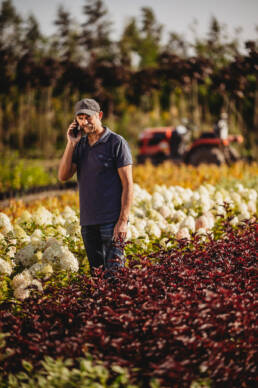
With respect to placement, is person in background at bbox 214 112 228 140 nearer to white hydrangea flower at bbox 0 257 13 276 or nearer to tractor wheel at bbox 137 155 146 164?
tractor wheel at bbox 137 155 146 164

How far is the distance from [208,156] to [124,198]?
7.44 metres

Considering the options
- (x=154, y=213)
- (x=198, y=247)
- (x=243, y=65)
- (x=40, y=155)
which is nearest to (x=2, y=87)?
(x=40, y=155)

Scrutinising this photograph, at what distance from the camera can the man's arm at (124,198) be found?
9.20 feet

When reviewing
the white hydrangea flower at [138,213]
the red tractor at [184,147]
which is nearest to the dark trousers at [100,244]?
the white hydrangea flower at [138,213]

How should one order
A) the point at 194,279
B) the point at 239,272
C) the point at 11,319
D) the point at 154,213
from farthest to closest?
the point at 154,213 < the point at 239,272 < the point at 194,279 < the point at 11,319

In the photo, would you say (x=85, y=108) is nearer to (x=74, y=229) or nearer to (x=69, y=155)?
(x=69, y=155)

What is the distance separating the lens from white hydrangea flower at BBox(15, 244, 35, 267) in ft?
9.46

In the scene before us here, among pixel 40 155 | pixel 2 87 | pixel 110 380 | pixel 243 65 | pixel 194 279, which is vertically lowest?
pixel 110 380

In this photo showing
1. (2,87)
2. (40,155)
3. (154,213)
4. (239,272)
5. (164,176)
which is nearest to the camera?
(239,272)

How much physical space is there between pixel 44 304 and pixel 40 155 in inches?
703

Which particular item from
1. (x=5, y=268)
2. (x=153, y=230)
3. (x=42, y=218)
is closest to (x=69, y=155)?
(x=5, y=268)

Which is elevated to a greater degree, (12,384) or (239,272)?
(239,272)

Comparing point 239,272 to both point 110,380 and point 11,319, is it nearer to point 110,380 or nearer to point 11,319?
point 110,380

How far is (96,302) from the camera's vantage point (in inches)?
85.0
